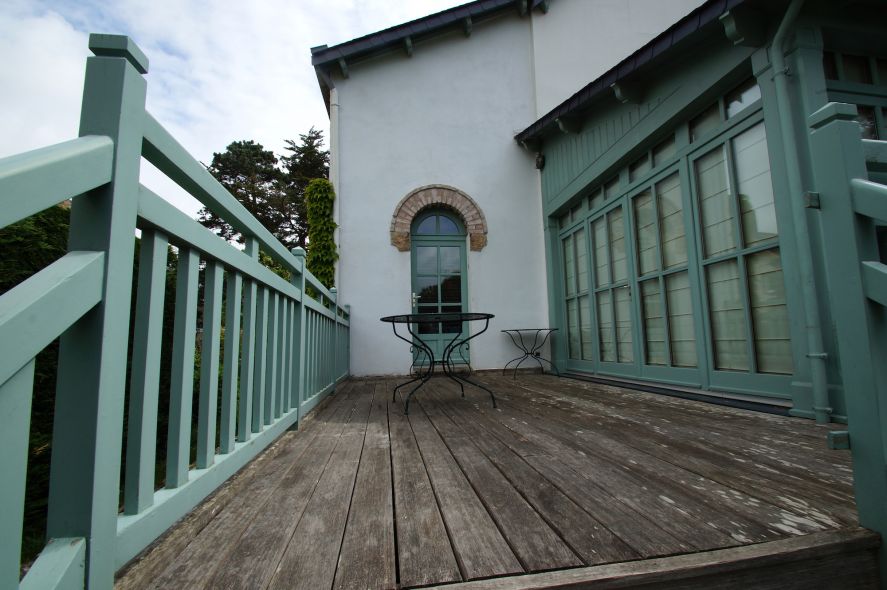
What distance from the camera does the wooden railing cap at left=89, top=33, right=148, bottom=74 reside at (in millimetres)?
712

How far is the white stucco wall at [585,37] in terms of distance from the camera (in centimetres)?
468

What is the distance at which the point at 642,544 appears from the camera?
84 cm

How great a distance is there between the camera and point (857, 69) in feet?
7.70

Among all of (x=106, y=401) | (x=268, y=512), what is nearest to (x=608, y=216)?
(x=268, y=512)

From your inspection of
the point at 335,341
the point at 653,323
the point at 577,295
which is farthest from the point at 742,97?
the point at 335,341

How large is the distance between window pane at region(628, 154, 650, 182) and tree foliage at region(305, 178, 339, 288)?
11.1 ft

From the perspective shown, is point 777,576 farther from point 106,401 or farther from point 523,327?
point 523,327

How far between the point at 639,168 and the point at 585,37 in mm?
2783

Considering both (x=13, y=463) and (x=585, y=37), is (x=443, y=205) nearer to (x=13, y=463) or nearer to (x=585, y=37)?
(x=585, y=37)

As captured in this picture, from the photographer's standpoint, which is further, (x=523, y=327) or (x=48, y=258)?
(x=523, y=327)

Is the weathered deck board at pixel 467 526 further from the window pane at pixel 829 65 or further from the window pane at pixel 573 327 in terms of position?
the window pane at pixel 573 327

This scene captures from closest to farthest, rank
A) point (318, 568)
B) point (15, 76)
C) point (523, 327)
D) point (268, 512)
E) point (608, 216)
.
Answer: point (318, 568) < point (268, 512) < point (15, 76) < point (608, 216) < point (523, 327)

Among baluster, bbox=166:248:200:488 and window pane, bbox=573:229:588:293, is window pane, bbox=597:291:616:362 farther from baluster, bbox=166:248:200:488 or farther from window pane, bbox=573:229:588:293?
baluster, bbox=166:248:200:488

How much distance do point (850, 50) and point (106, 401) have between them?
12.2 ft
